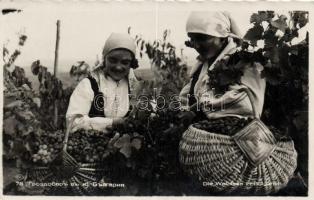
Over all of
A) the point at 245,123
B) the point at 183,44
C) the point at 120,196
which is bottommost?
the point at 120,196

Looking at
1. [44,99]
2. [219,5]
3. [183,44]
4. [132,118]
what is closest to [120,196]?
[132,118]

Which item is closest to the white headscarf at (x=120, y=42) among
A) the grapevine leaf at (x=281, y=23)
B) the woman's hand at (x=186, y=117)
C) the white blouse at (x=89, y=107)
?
the white blouse at (x=89, y=107)

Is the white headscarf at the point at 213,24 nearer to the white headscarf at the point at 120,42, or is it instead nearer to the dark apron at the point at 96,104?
the white headscarf at the point at 120,42

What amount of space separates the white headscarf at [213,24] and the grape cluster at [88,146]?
38.8 inches

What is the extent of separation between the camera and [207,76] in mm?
4684

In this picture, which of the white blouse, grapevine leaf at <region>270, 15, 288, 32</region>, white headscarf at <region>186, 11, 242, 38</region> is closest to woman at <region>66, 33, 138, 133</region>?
the white blouse

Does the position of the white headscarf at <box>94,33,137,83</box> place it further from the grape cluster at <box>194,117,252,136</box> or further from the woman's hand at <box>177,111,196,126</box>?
the grape cluster at <box>194,117,252,136</box>

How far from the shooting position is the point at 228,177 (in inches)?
183

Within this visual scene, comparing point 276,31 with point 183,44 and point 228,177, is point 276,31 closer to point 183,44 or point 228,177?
point 183,44

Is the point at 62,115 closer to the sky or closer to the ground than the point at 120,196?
closer to the sky

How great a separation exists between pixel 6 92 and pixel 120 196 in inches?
43.2

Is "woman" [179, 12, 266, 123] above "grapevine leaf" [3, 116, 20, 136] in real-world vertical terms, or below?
above

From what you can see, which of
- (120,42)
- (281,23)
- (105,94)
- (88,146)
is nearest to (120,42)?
(120,42)

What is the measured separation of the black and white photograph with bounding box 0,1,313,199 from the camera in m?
4.64
